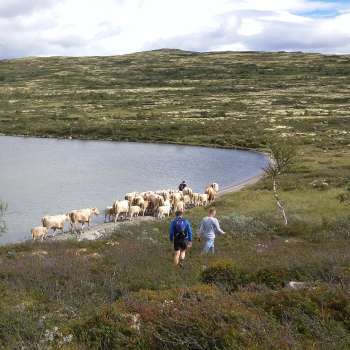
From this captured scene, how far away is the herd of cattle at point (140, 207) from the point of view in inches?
1222

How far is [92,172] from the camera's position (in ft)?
179

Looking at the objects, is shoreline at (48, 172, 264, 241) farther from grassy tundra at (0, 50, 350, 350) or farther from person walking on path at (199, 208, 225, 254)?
person walking on path at (199, 208, 225, 254)

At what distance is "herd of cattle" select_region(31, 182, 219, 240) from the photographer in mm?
31031

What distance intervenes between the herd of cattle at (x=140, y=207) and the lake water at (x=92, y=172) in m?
Result: 1.69

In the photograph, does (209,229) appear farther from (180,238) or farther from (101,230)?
(101,230)

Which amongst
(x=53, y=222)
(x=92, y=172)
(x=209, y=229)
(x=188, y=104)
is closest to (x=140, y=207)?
(x=53, y=222)

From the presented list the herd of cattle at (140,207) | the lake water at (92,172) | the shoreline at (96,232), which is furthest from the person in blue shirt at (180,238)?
the lake water at (92,172)

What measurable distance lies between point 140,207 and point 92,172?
63.0 feet

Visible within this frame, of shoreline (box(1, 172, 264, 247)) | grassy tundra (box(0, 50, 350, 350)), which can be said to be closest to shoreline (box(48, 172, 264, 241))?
shoreline (box(1, 172, 264, 247))

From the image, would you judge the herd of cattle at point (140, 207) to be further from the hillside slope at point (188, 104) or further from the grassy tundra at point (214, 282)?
the hillside slope at point (188, 104)

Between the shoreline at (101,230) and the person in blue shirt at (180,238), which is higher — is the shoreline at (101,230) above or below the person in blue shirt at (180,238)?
below

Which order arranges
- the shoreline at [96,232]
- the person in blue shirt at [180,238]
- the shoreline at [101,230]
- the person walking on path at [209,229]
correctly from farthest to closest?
the shoreline at [101,230] → the shoreline at [96,232] → the person walking on path at [209,229] → the person in blue shirt at [180,238]

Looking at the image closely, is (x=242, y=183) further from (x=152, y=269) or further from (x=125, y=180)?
(x=152, y=269)

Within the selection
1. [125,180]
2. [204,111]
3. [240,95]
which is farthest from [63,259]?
[240,95]
